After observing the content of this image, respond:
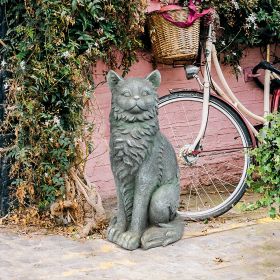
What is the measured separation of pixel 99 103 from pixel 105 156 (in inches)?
18.5

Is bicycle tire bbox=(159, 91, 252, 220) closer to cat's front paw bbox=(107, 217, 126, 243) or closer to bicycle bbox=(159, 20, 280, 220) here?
bicycle bbox=(159, 20, 280, 220)

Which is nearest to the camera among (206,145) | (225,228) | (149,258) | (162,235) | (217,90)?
(149,258)

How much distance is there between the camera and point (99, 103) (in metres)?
6.42

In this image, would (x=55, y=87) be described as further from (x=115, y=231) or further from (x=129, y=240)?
(x=129, y=240)

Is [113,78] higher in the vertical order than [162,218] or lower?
higher

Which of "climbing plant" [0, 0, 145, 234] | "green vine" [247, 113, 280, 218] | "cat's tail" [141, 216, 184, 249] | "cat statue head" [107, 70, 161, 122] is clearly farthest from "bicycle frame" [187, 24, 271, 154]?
"green vine" [247, 113, 280, 218]

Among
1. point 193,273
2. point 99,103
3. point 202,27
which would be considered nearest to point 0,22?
point 99,103

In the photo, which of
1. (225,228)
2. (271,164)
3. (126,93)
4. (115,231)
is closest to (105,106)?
(126,93)

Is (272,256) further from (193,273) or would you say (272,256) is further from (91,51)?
(91,51)

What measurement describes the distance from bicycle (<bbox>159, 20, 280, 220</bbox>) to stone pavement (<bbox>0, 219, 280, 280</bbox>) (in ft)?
1.92

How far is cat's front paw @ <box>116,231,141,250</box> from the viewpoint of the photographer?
17.5ft

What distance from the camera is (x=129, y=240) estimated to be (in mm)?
5332

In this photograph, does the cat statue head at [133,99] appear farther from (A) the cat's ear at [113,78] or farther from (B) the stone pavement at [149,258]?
(B) the stone pavement at [149,258]

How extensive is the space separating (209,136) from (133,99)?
190cm
